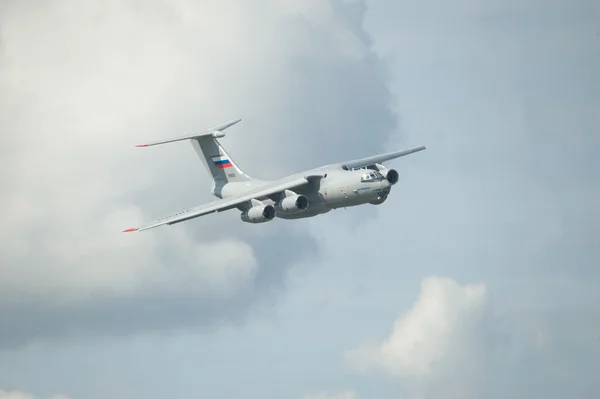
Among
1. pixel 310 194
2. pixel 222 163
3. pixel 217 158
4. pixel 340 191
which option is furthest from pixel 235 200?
pixel 217 158

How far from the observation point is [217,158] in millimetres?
62531

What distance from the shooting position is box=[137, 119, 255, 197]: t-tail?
203 feet

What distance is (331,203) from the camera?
5591cm

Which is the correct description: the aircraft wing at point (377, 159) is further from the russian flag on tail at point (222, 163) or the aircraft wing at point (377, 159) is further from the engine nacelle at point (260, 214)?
the russian flag on tail at point (222, 163)

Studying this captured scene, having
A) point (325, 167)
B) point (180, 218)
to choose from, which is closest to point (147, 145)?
point (180, 218)

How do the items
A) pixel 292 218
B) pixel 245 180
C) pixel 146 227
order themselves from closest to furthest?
pixel 146 227
pixel 292 218
pixel 245 180

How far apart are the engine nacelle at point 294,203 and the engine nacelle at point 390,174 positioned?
3.73m

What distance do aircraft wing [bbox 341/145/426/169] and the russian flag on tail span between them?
7.34 m

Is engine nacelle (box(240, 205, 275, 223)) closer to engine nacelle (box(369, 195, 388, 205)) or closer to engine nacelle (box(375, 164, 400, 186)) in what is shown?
engine nacelle (box(369, 195, 388, 205))

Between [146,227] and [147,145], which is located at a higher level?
[147,145]

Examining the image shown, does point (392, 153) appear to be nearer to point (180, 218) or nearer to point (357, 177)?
point (357, 177)

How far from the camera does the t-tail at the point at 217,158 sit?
203 feet

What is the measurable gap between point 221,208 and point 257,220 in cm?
196

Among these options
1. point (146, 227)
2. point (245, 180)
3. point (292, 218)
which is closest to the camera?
point (146, 227)
